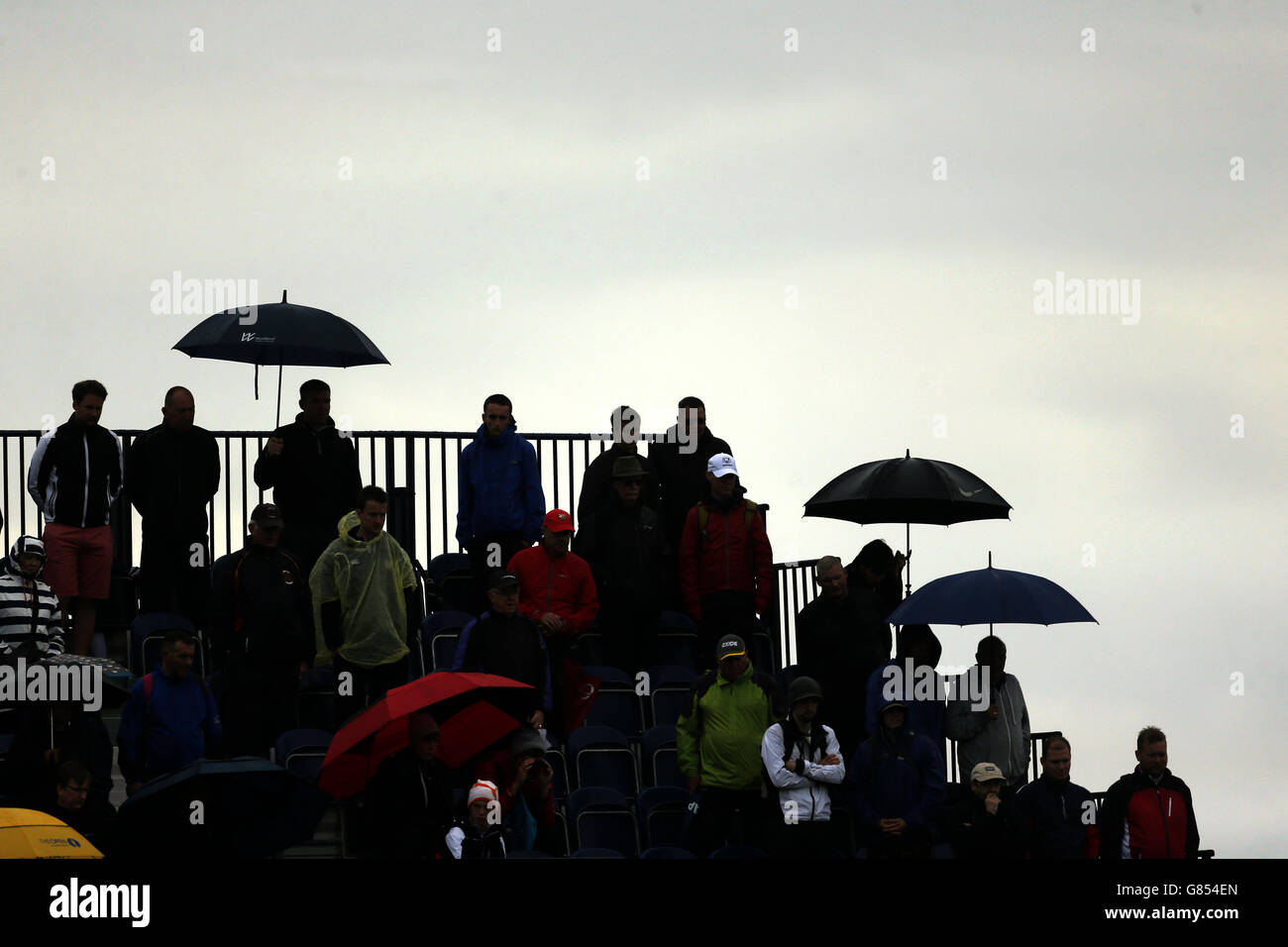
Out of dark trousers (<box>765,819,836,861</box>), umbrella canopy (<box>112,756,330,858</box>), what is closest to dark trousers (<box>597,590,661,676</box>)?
dark trousers (<box>765,819,836,861</box>)

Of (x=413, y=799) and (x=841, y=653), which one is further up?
(x=841, y=653)

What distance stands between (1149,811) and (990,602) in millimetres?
1767

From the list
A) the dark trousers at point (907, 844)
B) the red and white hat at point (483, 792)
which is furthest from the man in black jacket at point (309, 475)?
the dark trousers at point (907, 844)

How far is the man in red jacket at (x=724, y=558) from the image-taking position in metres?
16.7

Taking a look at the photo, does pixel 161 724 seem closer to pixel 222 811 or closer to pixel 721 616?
pixel 222 811

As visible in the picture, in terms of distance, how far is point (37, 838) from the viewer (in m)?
10.6

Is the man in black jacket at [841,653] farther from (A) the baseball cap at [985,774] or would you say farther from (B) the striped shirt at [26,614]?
(B) the striped shirt at [26,614]

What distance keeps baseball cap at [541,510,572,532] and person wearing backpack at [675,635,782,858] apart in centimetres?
178

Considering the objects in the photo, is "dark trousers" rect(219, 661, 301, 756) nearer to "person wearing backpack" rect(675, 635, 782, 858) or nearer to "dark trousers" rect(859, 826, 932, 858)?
"person wearing backpack" rect(675, 635, 782, 858)

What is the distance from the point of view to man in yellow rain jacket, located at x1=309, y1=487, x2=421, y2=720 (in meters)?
15.5

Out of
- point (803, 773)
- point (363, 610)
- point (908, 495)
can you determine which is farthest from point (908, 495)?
point (363, 610)

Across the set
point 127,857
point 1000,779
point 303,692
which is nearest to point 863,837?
point 1000,779

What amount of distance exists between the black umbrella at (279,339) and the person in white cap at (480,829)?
5282mm
